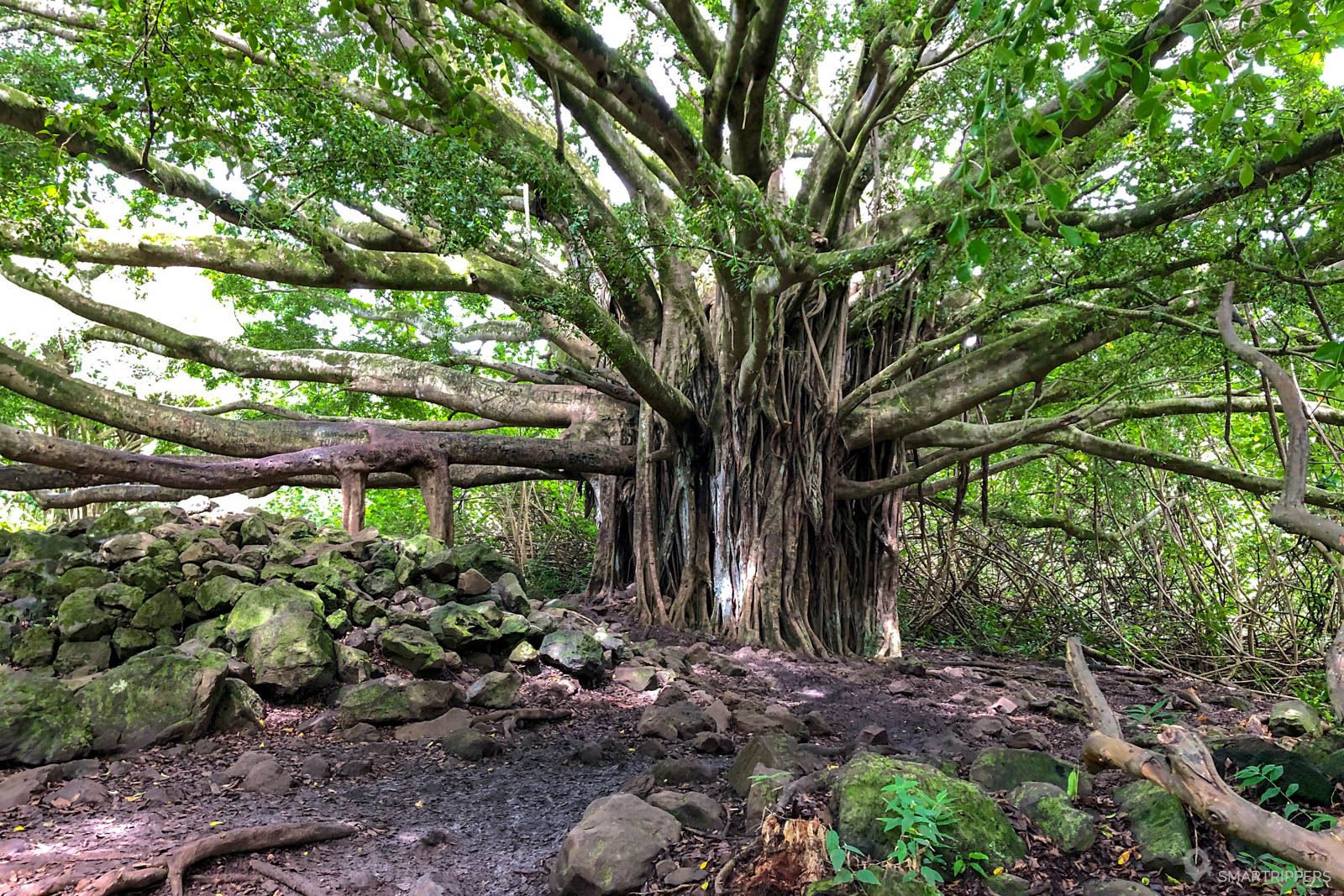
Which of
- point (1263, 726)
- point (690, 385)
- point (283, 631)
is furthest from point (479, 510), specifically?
point (1263, 726)

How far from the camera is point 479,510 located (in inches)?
513

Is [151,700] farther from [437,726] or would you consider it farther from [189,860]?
[189,860]

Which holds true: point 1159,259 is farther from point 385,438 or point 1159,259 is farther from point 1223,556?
point 385,438

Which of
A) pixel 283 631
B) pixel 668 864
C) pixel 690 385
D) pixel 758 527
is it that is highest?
pixel 690 385

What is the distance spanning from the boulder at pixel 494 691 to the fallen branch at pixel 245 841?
4.90 ft

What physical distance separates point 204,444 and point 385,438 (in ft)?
4.34

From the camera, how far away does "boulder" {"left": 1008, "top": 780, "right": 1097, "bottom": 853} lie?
81.5 inches

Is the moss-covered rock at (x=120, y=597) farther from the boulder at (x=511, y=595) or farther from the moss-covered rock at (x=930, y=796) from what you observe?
the moss-covered rock at (x=930, y=796)

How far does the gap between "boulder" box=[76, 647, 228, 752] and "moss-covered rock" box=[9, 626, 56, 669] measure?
0.74m

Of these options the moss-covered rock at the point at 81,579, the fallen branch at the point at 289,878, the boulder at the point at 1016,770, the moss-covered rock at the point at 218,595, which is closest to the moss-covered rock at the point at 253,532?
the moss-covered rock at the point at 218,595

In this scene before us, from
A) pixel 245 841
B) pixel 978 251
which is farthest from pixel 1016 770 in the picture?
pixel 245 841

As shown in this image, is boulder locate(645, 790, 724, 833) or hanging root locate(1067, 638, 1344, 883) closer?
hanging root locate(1067, 638, 1344, 883)

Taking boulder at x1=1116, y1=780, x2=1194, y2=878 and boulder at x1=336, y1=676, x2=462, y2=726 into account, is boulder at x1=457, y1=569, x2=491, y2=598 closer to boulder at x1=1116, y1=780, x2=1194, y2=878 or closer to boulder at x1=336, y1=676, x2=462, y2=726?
boulder at x1=336, y1=676, x2=462, y2=726

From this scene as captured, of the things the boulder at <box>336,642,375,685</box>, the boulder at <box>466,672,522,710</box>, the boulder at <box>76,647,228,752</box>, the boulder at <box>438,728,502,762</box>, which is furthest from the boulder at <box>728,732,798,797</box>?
the boulder at <box>76,647,228,752</box>
